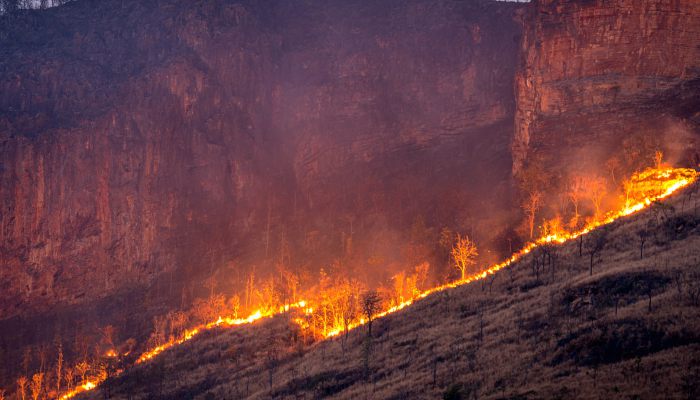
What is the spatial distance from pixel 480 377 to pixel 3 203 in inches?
3598

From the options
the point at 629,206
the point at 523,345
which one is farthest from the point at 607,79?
the point at 523,345

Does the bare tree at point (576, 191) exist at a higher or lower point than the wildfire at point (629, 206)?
higher

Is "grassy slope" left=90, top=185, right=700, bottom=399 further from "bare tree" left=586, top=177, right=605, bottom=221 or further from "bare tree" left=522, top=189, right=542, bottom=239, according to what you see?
"bare tree" left=522, top=189, right=542, bottom=239

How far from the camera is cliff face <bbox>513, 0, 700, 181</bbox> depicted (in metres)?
83.1

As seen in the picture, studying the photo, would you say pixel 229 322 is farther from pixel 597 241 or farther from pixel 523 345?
pixel 523 345

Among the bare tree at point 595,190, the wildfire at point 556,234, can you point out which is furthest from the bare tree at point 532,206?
the bare tree at point 595,190

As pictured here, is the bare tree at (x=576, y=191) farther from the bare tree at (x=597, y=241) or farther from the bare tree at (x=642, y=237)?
the bare tree at (x=642, y=237)

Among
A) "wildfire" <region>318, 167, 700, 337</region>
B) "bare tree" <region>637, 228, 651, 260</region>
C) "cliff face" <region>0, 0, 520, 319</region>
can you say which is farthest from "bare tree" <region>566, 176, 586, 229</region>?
"bare tree" <region>637, 228, 651, 260</region>

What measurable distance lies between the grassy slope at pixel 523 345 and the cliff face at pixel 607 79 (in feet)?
114

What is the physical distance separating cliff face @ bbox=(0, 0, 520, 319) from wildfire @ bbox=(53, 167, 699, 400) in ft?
79.7

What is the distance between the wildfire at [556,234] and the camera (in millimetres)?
54969

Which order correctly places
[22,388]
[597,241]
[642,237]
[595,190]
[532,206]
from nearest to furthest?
[642,237] → [597,241] → [22,388] → [595,190] → [532,206]

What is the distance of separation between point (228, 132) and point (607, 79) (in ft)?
196

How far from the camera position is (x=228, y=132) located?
11831 cm
